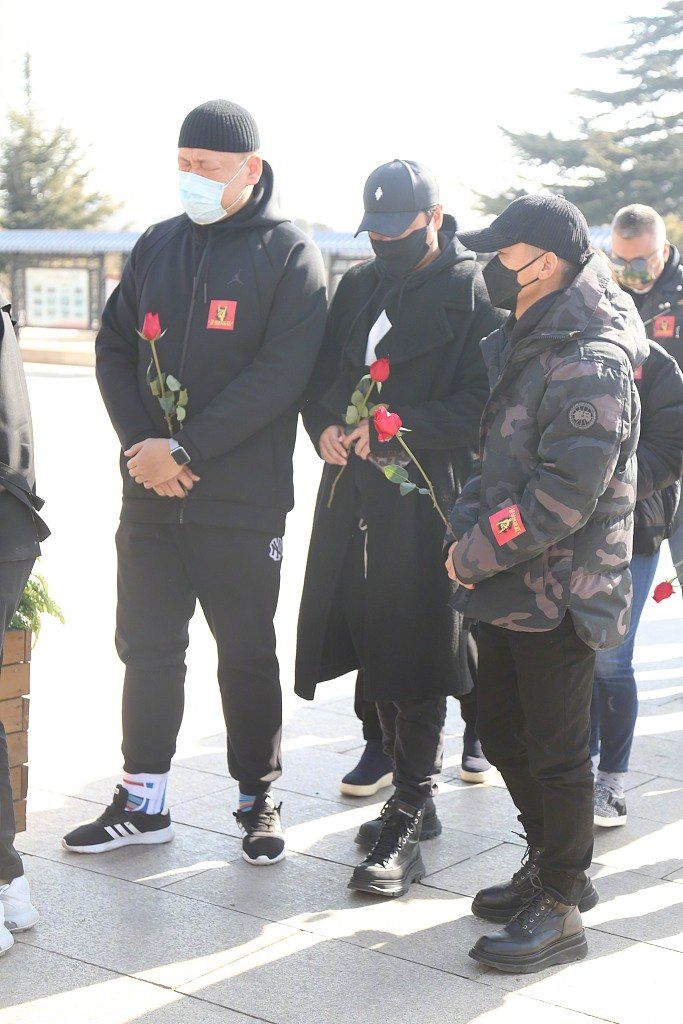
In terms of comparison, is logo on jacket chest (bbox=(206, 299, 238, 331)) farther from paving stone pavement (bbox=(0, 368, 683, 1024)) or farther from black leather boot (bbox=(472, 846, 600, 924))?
black leather boot (bbox=(472, 846, 600, 924))

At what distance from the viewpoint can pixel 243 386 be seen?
13.2 ft

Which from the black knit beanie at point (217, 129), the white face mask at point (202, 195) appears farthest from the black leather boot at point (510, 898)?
the black knit beanie at point (217, 129)

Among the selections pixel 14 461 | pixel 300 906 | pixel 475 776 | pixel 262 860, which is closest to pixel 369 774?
pixel 475 776

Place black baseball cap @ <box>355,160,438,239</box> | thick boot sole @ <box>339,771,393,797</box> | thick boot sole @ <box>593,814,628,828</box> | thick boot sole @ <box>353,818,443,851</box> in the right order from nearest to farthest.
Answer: black baseball cap @ <box>355,160,438,239</box> < thick boot sole @ <box>353,818,443,851</box> < thick boot sole @ <box>593,814,628,828</box> < thick boot sole @ <box>339,771,393,797</box>

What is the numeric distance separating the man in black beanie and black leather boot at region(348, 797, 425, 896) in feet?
1.12

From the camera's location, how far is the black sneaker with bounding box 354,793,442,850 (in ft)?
13.5

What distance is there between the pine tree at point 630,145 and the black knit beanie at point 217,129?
131 feet

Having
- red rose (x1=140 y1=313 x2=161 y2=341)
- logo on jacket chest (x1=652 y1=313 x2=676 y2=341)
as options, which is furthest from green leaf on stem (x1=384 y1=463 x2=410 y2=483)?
logo on jacket chest (x1=652 y1=313 x2=676 y2=341)

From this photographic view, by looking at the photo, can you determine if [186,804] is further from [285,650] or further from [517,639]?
[285,650]

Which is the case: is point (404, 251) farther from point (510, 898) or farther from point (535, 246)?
point (510, 898)

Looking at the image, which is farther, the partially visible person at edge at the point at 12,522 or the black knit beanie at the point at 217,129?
the black knit beanie at the point at 217,129

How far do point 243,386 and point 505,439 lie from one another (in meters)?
1.00

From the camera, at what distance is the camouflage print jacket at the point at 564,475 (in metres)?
3.15

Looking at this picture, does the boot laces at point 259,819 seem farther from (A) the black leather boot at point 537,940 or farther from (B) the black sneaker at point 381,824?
(A) the black leather boot at point 537,940
